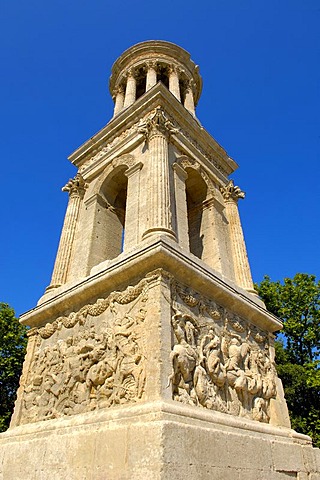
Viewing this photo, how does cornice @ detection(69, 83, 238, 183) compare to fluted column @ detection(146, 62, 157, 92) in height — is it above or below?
below

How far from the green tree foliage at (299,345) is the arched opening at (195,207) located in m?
10.6

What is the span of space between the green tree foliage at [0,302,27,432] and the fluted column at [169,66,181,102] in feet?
47.8

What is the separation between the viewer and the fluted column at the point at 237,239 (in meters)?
8.84

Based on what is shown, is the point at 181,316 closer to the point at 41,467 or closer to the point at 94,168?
the point at 41,467

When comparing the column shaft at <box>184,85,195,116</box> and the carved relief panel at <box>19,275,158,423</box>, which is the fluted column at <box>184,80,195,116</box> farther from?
the carved relief panel at <box>19,275,158,423</box>

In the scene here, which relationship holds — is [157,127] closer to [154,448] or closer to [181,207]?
[181,207]

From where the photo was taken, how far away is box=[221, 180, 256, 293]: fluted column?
29.0ft

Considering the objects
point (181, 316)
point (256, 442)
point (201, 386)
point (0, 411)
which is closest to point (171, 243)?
point (181, 316)

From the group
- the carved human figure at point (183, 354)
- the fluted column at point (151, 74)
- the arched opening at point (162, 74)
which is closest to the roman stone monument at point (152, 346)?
the carved human figure at point (183, 354)

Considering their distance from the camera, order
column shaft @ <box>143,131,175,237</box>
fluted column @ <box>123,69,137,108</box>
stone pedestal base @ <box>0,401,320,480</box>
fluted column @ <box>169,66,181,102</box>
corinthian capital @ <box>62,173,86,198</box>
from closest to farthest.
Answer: stone pedestal base @ <box>0,401,320,480</box>, column shaft @ <box>143,131,175,237</box>, corinthian capital @ <box>62,173,86,198</box>, fluted column @ <box>123,69,137,108</box>, fluted column @ <box>169,66,181,102</box>

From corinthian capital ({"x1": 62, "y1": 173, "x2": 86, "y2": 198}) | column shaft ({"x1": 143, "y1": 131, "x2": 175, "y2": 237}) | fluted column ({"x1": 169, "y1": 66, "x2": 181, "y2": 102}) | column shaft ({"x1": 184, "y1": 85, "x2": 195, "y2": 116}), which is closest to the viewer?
column shaft ({"x1": 143, "y1": 131, "x2": 175, "y2": 237})

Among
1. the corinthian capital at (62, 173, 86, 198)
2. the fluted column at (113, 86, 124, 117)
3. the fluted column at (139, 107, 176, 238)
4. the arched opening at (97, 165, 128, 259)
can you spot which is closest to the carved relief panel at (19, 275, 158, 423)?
the fluted column at (139, 107, 176, 238)

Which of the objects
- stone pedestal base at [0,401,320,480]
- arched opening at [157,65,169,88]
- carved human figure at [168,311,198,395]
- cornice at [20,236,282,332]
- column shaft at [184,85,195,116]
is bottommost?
stone pedestal base at [0,401,320,480]

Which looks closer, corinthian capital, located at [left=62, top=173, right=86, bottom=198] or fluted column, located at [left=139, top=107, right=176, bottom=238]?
fluted column, located at [left=139, top=107, right=176, bottom=238]
